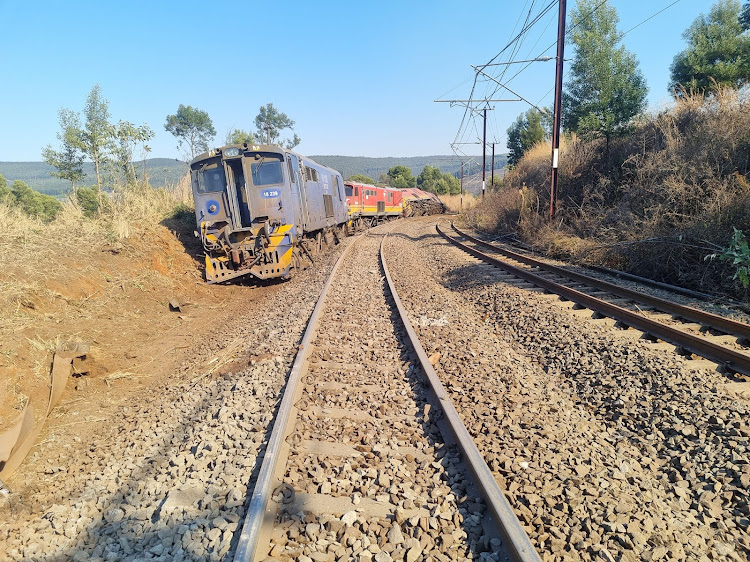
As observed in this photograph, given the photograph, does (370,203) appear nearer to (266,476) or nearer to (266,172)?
(266,172)

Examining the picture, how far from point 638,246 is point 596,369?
6032 mm

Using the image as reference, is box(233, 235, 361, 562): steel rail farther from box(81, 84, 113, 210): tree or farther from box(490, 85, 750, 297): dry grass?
box(81, 84, 113, 210): tree

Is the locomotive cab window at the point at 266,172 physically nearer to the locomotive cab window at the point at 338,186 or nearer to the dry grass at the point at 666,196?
the locomotive cab window at the point at 338,186

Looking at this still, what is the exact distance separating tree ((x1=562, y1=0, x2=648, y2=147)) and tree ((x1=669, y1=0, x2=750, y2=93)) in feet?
19.3

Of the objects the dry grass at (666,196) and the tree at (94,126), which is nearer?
the dry grass at (666,196)

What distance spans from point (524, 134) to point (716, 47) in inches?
942

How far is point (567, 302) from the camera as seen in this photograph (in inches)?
289

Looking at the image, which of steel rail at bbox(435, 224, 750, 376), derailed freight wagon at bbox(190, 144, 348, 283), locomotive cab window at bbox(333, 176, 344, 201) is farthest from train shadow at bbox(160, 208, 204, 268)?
steel rail at bbox(435, 224, 750, 376)

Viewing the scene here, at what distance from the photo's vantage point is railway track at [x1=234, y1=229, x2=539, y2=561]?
2.40 meters

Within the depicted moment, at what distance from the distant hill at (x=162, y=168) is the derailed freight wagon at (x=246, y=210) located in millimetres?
4255

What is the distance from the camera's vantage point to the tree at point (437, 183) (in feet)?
274

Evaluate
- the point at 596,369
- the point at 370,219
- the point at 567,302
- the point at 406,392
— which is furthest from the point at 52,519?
the point at 370,219

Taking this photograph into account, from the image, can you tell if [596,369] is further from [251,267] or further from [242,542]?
[251,267]

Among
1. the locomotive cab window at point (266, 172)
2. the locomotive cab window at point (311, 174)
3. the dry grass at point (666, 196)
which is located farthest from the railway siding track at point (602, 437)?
the locomotive cab window at point (311, 174)
